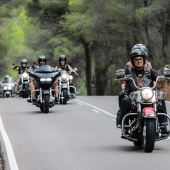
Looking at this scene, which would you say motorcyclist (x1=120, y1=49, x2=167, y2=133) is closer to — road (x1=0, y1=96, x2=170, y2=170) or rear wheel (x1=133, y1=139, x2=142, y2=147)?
rear wheel (x1=133, y1=139, x2=142, y2=147)

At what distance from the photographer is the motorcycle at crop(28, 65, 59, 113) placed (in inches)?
938

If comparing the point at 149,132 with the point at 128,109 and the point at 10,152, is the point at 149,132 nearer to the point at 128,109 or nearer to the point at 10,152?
the point at 128,109

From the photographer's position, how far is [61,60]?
29078mm

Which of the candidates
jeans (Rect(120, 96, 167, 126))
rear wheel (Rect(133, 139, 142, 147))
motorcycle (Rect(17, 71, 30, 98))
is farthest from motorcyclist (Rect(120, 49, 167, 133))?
motorcycle (Rect(17, 71, 30, 98))

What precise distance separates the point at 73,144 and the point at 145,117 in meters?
2.56

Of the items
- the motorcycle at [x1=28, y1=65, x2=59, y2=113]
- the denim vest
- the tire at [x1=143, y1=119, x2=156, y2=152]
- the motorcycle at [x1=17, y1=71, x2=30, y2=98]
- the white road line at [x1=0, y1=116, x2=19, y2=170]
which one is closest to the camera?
the white road line at [x1=0, y1=116, x2=19, y2=170]

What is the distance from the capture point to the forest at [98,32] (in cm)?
4116

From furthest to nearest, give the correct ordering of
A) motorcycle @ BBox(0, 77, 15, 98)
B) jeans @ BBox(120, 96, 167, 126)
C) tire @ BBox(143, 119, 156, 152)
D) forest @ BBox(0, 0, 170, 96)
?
forest @ BBox(0, 0, 170, 96)
motorcycle @ BBox(0, 77, 15, 98)
jeans @ BBox(120, 96, 167, 126)
tire @ BBox(143, 119, 156, 152)

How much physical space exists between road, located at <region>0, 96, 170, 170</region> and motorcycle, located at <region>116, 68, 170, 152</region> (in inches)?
9.8

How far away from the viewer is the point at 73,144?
14898 mm

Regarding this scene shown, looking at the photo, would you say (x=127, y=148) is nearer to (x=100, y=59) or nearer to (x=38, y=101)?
(x=38, y=101)

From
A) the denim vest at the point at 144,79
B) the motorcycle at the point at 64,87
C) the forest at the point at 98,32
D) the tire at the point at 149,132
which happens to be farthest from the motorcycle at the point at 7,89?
the tire at the point at 149,132

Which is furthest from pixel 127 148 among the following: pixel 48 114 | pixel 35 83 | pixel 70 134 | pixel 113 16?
pixel 113 16

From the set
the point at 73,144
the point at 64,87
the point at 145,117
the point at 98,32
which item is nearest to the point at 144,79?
the point at 145,117
